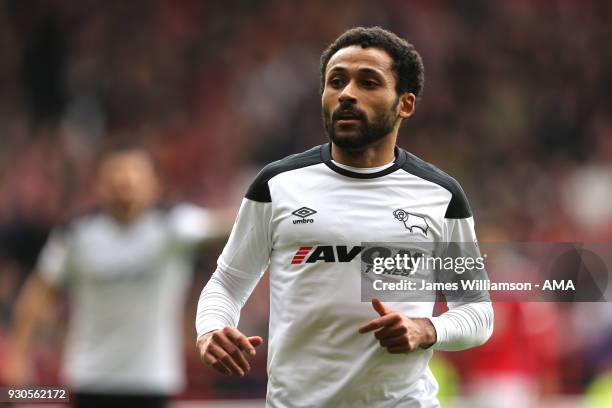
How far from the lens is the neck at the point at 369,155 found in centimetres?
394

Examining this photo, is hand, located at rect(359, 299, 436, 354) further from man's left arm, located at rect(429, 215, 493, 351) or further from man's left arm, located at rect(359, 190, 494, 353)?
man's left arm, located at rect(429, 215, 493, 351)

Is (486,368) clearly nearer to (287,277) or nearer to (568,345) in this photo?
(568,345)

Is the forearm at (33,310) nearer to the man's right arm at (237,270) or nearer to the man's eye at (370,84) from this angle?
the man's right arm at (237,270)

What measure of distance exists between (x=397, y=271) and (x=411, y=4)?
37.8 feet

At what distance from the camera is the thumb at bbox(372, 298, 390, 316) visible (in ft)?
11.4

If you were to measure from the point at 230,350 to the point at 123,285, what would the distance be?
10.3 ft

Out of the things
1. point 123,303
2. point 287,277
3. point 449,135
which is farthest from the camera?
point 449,135

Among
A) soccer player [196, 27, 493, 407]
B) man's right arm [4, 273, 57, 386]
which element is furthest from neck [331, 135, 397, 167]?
man's right arm [4, 273, 57, 386]

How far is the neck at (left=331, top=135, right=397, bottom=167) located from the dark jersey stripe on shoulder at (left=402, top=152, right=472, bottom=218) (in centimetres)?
8

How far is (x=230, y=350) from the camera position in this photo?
3547mm

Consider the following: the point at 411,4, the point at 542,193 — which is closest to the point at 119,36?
the point at 411,4

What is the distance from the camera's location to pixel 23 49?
49.2 ft

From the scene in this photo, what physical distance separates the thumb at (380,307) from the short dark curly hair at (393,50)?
83 cm

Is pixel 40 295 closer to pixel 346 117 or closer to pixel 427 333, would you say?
pixel 346 117
